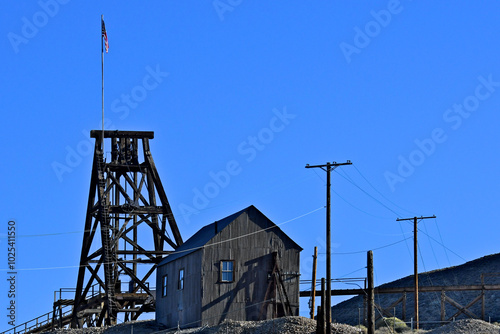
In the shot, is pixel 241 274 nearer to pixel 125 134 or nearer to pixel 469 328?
pixel 469 328

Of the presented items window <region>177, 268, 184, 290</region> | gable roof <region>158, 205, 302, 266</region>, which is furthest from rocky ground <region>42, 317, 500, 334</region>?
gable roof <region>158, 205, 302, 266</region>

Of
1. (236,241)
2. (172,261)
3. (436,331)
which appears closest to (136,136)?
(172,261)

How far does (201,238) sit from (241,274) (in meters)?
4.57

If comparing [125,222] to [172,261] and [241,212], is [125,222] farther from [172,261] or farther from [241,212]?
[241,212]

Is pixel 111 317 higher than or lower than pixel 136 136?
lower

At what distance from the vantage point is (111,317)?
55625 millimetres

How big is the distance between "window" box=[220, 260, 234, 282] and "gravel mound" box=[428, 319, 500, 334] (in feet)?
35.9

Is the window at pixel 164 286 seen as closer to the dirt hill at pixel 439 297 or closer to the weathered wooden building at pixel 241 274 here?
the weathered wooden building at pixel 241 274

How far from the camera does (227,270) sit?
4844 centimetres

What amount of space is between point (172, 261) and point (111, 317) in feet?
18.8

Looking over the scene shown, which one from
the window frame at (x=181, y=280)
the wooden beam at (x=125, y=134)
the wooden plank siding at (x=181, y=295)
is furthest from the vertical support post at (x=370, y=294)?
the wooden beam at (x=125, y=134)

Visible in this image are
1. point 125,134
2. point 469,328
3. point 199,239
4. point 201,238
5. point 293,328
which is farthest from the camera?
point 125,134

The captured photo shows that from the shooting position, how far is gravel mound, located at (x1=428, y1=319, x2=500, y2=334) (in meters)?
43.5

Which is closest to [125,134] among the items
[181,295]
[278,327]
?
[181,295]
